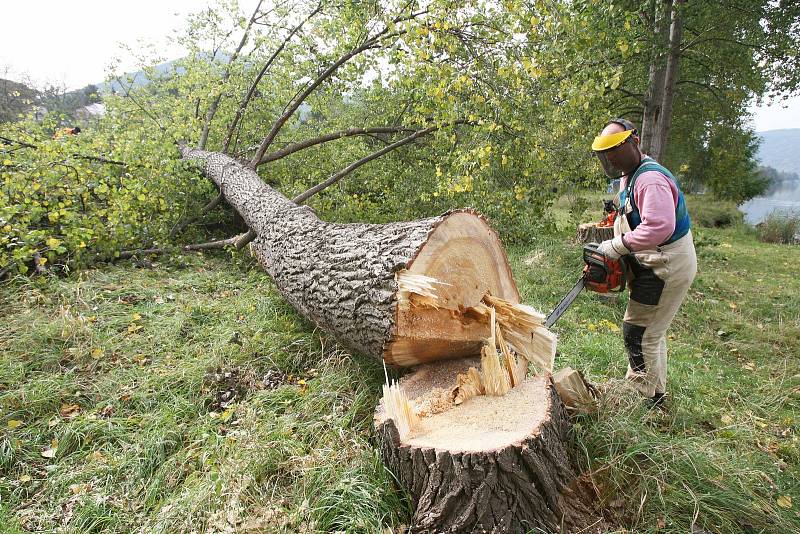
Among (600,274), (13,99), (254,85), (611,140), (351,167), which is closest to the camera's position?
(611,140)

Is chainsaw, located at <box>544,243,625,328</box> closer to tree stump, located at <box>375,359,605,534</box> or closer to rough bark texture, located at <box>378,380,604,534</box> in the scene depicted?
tree stump, located at <box>375,359,605,534</box>

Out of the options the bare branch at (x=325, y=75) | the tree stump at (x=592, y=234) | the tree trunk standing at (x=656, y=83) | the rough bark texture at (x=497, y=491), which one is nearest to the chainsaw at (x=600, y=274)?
the rough bark texture at (x=497, y=491)

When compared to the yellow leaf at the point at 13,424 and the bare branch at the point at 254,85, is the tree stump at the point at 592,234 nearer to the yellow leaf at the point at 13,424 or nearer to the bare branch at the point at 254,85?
the bare branch at the point at 254,85

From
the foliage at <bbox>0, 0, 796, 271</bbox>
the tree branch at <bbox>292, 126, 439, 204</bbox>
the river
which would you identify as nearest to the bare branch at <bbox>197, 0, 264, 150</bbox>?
the foliage at <bbox>0, 0, 796, 271</bbox>

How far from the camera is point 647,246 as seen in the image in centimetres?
247

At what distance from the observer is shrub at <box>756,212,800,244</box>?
10.5 m

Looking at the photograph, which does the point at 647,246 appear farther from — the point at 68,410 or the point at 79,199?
the point at 79,199

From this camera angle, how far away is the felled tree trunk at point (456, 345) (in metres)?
1.58

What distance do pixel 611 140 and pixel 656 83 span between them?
614 cm

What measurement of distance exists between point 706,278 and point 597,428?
227 inches

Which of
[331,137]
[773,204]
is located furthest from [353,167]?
[773,204]

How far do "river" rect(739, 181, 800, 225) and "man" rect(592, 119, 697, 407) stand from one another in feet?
39.8

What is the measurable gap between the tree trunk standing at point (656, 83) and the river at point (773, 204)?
6554mm

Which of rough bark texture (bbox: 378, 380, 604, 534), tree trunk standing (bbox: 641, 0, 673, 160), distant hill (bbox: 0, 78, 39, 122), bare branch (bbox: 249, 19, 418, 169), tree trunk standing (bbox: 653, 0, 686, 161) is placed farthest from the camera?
distant hill (bbox: 0, 78, 39, 122)
